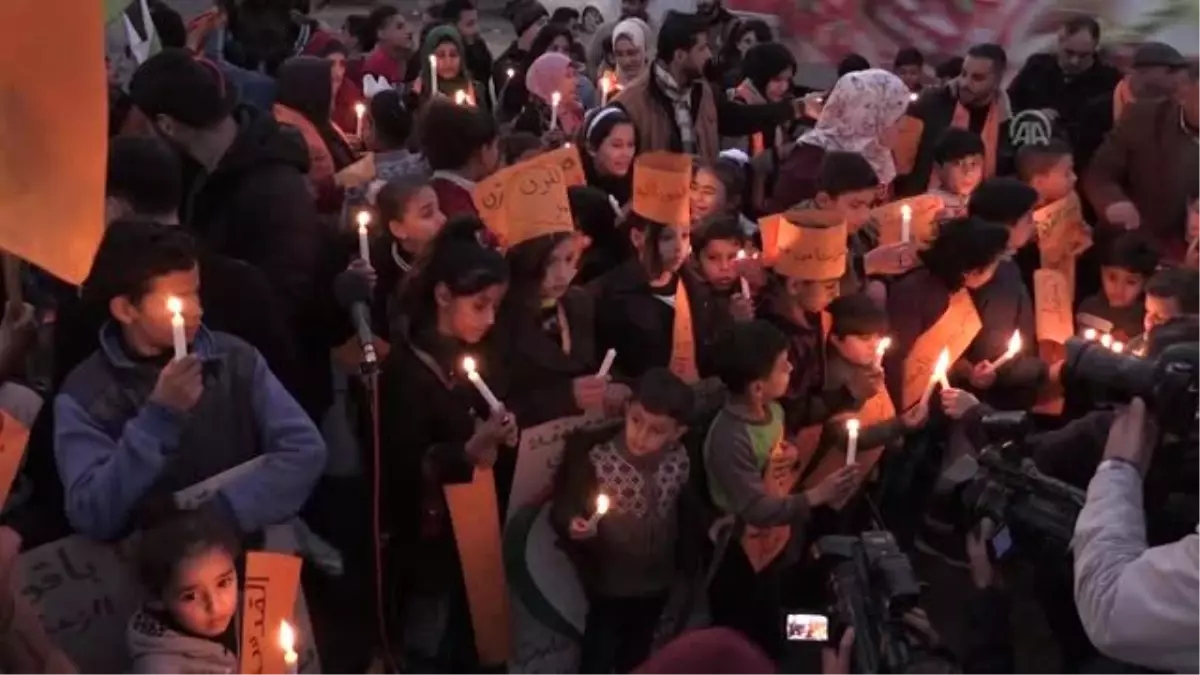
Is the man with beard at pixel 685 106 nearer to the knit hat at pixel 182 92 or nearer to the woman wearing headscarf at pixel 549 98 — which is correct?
the woman wearing headscarf at pixel 549 98

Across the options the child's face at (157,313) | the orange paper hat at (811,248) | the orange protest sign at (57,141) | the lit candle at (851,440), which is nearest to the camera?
the orange protest sign at (57,141)

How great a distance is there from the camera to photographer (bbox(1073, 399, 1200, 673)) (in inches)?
86.7

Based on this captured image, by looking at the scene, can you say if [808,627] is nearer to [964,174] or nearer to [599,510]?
[599,510]

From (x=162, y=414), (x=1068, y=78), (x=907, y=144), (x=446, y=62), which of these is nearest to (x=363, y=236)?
(x=162, y=414)

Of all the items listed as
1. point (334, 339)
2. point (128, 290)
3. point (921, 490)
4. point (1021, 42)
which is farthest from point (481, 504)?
point (1021, 42)

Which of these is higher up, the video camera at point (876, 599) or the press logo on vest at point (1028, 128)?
the video camera at point (876, 599)

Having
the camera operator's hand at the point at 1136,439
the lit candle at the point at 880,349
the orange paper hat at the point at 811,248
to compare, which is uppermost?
the camera operator's hand at the point at 1136,439

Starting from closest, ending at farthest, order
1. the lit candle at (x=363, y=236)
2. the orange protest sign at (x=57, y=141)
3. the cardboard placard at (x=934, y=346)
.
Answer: the orange protest sign at (x=57, y=141) → the lit candle at (x=363, y=236) → the cardboard placard at (x=934, y=346)

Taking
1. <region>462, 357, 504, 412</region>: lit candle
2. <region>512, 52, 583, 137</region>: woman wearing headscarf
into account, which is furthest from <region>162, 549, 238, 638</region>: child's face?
<region>512, 52, 583, 137</region>: woman wearing headscarf

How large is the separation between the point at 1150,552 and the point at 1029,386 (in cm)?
205

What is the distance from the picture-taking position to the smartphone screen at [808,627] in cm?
272

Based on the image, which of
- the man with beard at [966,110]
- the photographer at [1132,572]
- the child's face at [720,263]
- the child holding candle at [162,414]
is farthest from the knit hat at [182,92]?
the man with beard at [966,110]

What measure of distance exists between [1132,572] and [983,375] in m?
1.94

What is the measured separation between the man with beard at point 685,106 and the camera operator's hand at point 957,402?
193 centimetres
